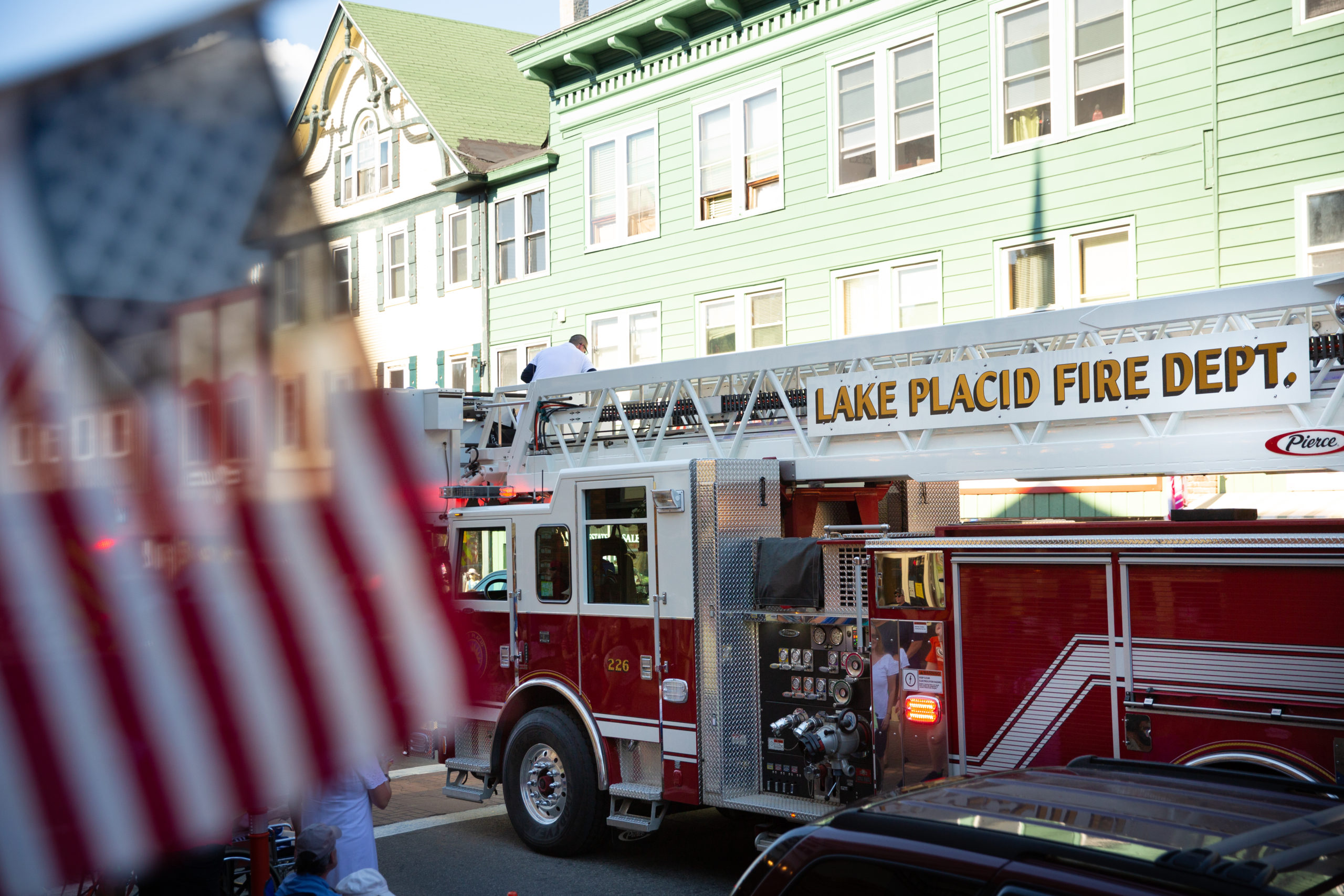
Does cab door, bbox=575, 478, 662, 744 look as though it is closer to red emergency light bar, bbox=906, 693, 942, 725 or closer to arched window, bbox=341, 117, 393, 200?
red emergency light bar, bbox=906, 693, 942, 725

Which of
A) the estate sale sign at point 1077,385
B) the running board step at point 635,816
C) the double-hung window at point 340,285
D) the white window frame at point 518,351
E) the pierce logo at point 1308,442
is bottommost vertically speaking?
the running board step at point 635,816

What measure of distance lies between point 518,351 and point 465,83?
20.4ft

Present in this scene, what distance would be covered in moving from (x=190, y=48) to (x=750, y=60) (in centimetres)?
1649

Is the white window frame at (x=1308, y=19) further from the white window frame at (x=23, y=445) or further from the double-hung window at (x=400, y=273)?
the double-hung window at (x=400, y=273)

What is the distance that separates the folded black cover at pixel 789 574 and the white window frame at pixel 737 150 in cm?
930

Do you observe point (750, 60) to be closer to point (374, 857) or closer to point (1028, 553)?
point (1028, 553)

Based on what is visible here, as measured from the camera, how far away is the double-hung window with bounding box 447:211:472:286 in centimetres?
2138

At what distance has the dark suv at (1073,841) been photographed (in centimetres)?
228

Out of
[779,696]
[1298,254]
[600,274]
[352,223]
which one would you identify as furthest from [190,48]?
[600,274]

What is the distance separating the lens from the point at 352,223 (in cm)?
109

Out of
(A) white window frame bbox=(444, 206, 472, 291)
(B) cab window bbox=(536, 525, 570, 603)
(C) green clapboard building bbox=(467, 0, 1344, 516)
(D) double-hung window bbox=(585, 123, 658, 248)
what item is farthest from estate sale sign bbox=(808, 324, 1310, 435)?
(A) white window frame bbox=(444, 206, 472, 291)

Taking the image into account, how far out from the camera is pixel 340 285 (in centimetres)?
93

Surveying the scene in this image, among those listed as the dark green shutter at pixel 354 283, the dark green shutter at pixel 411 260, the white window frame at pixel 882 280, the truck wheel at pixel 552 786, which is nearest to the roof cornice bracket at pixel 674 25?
the white window frame at pixel 882 280

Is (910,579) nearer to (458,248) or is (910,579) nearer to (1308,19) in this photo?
(1308,19)
